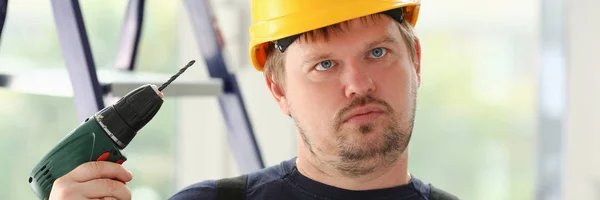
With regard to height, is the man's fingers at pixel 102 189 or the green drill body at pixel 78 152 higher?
the green drill body at pixel 78 152

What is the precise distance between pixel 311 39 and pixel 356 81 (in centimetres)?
10

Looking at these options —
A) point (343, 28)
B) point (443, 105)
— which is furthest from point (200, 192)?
point (443, 105)

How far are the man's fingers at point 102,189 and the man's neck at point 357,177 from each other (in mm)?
338

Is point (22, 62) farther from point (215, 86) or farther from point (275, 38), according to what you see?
point (275, 38)

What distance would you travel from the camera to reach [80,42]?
1.41 m

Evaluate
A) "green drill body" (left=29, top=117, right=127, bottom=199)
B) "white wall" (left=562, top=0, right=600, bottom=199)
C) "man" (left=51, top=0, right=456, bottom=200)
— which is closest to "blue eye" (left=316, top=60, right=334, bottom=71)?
"man" (left=51, top=0, right=456, bottom=200)

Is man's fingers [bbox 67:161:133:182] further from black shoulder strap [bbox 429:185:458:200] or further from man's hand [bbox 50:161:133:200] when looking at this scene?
black shoulder strap [bbox 429:185:458:200]

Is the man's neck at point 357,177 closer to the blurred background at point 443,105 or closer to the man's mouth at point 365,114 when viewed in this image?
the man's mouth at point 365,114

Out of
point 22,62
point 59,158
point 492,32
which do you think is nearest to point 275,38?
point 59,158

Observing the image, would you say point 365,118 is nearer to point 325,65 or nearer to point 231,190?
point 325,65

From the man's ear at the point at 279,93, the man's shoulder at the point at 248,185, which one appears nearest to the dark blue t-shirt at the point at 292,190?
the man's shoulder at the point at 248,185

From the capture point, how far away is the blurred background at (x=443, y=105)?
89.0 inches

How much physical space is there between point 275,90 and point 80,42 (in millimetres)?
333

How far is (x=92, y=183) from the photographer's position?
4.00ft
